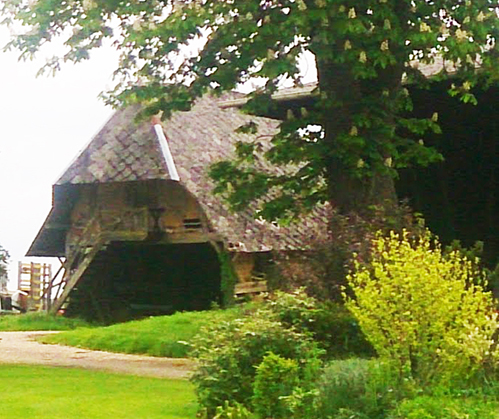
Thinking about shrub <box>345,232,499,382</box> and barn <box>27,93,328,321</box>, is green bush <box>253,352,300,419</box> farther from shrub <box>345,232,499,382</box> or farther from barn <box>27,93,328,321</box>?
barn <box>27,93,328,321</box>

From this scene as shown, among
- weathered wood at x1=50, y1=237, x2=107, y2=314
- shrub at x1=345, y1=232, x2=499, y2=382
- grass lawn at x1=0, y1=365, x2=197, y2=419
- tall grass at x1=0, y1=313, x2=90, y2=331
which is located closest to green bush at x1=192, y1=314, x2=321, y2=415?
grass lawn at x1=0, y1=365, x2=197, y2=419

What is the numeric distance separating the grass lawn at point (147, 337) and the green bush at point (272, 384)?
6.27 m

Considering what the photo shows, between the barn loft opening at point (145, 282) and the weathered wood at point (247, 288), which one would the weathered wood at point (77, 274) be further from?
the weathered wood at point (247, 288)

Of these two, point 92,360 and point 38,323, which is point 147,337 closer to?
point 92,360

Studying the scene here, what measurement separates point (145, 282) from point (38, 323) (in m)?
4.11

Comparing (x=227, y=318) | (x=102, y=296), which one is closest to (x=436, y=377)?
(x=227, y=318)

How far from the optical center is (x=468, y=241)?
19375 mm

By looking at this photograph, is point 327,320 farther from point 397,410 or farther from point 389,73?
point 389,73

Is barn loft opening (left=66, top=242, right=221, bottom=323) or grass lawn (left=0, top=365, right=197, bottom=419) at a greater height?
barn loft opening (left=66, top=242, right=221, bottom=323)

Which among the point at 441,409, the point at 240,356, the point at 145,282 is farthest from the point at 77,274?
the point at 441,409

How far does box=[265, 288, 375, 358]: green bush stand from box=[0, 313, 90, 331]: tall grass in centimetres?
1400

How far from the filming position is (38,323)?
2538 centimetres

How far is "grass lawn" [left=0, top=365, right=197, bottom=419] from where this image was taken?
9406 mm

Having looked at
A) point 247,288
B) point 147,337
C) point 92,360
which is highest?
point 247,288
